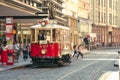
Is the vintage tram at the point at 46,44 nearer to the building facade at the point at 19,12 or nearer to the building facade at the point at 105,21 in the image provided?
the building facade at the point at 19,12

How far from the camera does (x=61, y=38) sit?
1406 inches

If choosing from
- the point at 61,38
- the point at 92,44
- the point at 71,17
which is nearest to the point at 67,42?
the point at 61,38

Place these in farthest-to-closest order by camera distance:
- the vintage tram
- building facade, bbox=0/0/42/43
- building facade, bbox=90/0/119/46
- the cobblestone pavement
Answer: building facade, bbox=90/0/119/46 < building facade, bbox=0/0/42/43 < the vintage tram < the cobblestone pavement

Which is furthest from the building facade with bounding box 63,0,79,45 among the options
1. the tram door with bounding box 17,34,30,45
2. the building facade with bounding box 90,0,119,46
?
the tram door with bounding box 17,34,30,45

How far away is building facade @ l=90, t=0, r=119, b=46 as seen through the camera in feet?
451

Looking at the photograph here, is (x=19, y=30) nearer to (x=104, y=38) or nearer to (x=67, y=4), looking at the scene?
(x=67, y=4)

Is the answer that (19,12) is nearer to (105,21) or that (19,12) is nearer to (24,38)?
(24,38)

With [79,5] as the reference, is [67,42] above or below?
below

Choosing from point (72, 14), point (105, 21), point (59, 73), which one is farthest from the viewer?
point (105, 21)

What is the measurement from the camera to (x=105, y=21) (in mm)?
152500

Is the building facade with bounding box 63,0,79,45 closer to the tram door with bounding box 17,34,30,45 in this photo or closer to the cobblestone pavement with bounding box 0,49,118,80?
the tram door with bounding box 17,34,30,45

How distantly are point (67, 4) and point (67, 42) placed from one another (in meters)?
70.9

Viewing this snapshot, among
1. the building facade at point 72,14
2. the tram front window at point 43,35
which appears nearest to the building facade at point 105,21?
the building facade at point 72,14

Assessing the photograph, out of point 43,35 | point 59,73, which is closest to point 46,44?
point 43,35
